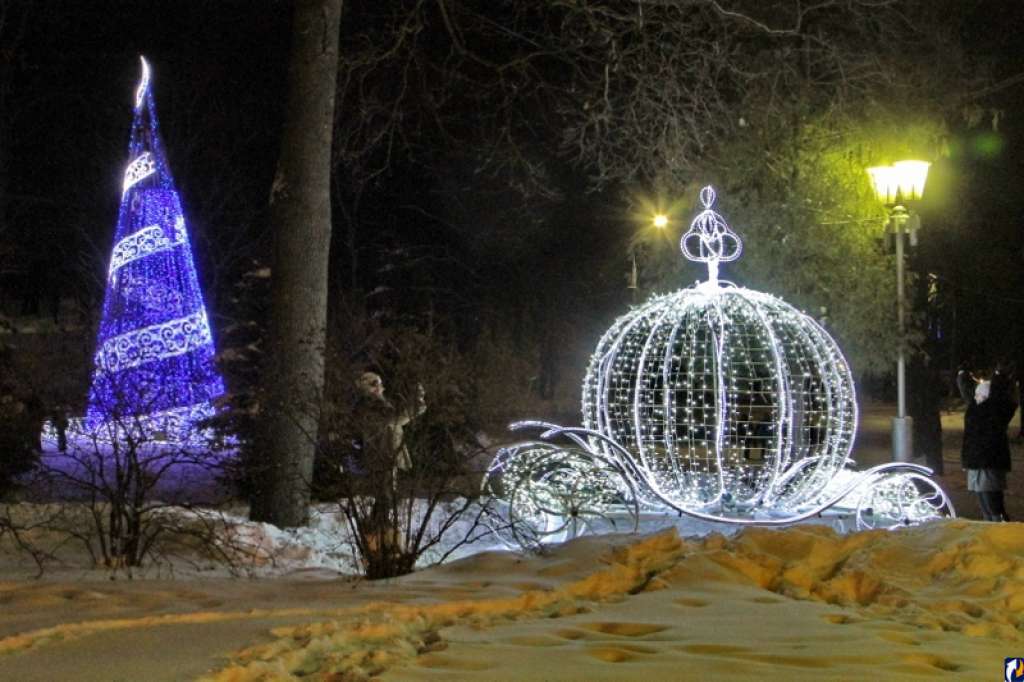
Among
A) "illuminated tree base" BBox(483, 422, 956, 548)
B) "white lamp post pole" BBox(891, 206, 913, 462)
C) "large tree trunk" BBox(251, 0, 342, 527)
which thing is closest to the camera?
"illuminated tree base" BBox(483, 422, 956, 548)

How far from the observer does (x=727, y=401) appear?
10156 millimetres

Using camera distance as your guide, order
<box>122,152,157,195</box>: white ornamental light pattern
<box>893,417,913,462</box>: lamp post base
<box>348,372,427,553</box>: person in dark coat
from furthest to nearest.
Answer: <box>122,152,157,195</box>: white ornamental light pattern, <box>893,417,913,462</box>: lamp post base, <box>348,372,427,553</box>: person in dark coat

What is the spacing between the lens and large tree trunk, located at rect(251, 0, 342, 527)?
33.6 feet

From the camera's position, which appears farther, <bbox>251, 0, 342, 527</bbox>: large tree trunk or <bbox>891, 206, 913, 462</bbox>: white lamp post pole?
<bbox>891, 206, 913, 462</bbox>: white lamp post pole

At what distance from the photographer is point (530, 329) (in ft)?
114

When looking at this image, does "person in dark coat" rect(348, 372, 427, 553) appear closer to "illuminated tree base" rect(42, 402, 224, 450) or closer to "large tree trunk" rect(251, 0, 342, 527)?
"illuminated tree base" rect(42, 402, 224, 450)

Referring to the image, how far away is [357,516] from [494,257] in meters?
25.8

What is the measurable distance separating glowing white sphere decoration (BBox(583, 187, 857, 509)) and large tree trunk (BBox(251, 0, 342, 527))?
2.72 m

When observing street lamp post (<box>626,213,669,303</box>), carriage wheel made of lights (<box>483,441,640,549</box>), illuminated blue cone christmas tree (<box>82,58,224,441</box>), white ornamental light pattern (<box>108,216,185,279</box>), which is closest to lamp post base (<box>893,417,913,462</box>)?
carriage wheel made of lights (<box>483,441,640,549</box>)

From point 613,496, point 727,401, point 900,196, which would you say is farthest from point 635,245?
point 613,496

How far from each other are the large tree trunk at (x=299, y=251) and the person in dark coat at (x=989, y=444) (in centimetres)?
686

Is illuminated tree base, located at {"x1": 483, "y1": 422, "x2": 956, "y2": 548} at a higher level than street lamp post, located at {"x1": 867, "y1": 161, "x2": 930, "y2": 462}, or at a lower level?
lower

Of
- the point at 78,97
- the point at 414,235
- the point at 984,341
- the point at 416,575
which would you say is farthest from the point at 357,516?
the point at 984,341

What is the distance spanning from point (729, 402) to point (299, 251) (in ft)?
13.7
